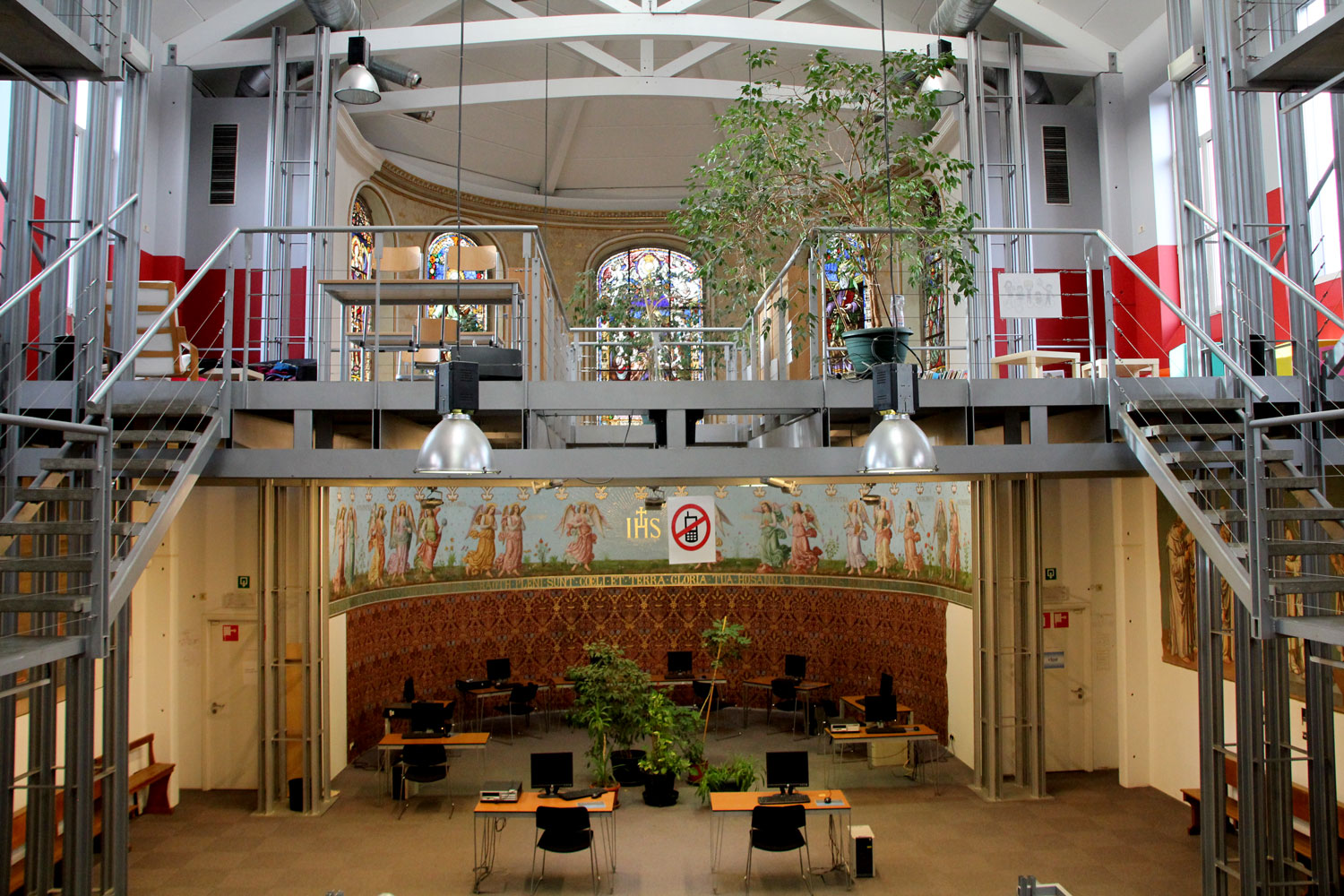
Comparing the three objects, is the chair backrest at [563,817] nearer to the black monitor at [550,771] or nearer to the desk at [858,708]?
the black monitor at [550,771]

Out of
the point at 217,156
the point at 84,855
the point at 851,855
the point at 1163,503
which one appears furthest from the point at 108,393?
the point at 1163,503

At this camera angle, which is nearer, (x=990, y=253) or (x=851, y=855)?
(x=851, y=855)

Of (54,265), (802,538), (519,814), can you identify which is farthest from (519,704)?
(54,265)

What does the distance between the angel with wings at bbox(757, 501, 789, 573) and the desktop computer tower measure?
6.12m

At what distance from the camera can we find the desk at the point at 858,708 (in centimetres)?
1076

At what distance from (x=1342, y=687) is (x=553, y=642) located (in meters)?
9.41

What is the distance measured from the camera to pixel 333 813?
31.1 feet

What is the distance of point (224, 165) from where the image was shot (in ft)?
38.7

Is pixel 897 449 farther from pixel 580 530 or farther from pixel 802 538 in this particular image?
pixel 580 530

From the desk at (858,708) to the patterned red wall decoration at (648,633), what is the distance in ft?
0.51

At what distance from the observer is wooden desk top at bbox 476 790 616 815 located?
25.0 ft

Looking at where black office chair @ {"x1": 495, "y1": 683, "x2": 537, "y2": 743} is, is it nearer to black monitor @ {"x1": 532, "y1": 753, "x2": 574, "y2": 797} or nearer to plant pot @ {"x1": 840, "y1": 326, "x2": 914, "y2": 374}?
black monitor @ {"x1": 532, "y1": 753, "x2": 574, "y2": 797}

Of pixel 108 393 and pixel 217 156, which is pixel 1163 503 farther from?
pixel 217 156

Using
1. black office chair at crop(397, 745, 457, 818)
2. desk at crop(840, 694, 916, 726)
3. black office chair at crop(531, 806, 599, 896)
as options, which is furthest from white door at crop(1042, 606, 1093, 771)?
black office chair at crop(397, 745, 457, 818)
